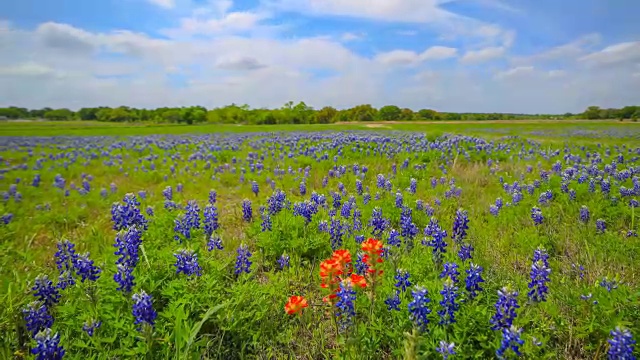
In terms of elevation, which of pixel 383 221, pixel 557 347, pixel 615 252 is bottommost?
pixel 557 347

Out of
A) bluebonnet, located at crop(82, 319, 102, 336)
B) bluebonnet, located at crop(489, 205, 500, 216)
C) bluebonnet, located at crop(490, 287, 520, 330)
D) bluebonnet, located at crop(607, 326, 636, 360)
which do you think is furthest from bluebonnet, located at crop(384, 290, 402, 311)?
bluebonnet, located at crop(489, 205, 500, 216)

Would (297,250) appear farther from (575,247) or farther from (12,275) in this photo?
(575,247)

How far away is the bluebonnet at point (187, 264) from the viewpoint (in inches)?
102

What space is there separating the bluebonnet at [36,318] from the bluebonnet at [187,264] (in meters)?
0.88

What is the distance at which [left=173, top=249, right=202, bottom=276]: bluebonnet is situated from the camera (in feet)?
8.46

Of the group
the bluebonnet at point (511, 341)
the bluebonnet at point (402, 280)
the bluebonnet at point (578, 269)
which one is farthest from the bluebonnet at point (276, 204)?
the bluebonnet at point (578, 269)

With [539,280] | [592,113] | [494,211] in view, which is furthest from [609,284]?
[592,113]

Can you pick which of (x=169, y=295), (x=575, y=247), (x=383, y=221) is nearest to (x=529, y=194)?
(x=575, y=247)

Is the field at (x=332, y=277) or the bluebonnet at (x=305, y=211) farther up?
the bluebonnet at (x=305, y=211)

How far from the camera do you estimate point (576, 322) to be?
248 centimetres

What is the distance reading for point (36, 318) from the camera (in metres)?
2.20

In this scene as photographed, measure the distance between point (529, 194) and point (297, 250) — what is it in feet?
14.7

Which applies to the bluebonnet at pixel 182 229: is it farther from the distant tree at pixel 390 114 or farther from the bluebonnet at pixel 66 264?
the distant tree at pixel 390 114

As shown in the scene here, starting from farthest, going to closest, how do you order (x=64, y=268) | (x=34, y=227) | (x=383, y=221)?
(x=34, y=227) → (x=383, y=221) → (x=64, y=268)
